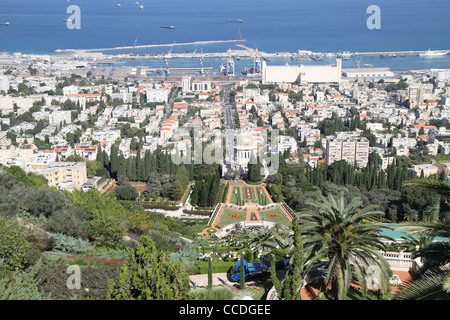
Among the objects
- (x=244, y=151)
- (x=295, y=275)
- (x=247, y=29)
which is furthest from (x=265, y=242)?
(x=247, y=29)

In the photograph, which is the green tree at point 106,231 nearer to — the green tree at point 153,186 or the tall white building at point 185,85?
the green tree at point 153,186

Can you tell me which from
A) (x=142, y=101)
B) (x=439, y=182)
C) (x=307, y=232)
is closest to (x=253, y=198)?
(x=307, y=232)

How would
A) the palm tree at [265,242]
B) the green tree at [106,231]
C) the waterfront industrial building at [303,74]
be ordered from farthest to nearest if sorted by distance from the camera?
1. the waterfront industrial building at [303,74]
2. the green tree at [106,231]
3. the palm tree at [265,242]

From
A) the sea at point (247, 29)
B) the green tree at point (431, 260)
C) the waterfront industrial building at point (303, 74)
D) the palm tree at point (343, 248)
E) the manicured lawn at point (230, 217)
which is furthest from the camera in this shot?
the sea at point (247, 29)

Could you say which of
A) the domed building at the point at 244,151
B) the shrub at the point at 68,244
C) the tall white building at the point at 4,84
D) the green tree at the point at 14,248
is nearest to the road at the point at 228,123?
the domed building at the point at 244,151

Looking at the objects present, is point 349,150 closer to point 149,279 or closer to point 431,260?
point 431,260

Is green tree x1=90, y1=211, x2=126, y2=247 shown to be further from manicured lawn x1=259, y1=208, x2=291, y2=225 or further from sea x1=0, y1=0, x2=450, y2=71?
sea x1=0, y1=0, x2=450, y2=71
